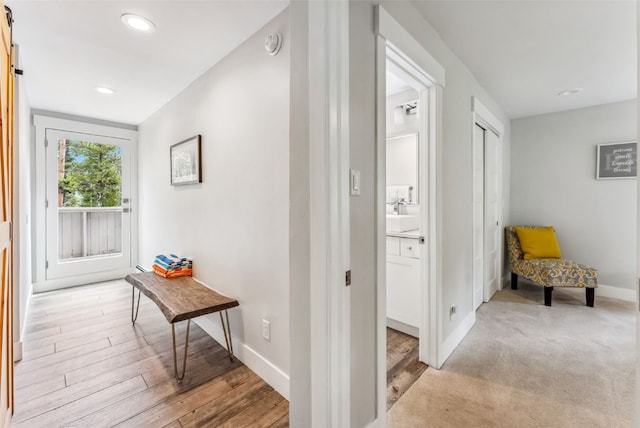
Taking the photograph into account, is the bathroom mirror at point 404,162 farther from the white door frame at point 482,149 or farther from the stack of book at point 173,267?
the stack of book at point 173,267

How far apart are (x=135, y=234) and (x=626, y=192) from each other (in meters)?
6.52

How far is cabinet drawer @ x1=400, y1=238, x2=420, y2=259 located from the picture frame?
6.16 ft

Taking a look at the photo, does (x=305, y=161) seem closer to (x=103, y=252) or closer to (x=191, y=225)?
(x=191, y=225)

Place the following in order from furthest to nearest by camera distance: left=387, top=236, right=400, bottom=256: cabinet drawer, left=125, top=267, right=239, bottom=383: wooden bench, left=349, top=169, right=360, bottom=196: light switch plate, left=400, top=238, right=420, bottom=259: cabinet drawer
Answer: left=387, top=236, right=400, bottom=256: cabinet drawer, left=400, top=238, right=420, bottom=259: cabinet drawer, left=125, top=267, right=239, bottom=383: wooden bench, left=349, top=169, right=360, bottom=196: light switch plate

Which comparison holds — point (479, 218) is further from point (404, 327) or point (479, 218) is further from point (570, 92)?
point (570, 92)

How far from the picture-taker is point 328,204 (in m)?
1.07

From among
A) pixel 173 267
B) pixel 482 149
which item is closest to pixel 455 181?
pixel 482 149

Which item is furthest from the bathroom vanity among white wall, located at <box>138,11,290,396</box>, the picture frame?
the picture frame

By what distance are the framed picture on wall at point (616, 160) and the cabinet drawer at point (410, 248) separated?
9.85 feet

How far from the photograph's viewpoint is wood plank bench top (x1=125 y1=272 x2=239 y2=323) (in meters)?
1.88

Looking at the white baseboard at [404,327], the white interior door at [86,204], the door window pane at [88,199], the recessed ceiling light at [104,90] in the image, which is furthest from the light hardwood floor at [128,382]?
the recessed ceiling light at [104,90]

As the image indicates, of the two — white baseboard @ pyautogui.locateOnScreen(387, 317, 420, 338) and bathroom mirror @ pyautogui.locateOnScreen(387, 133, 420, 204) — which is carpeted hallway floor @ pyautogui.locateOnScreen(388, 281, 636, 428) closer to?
white baseboard @ pyautogui.locateOnScreen(387, 317, 420, 338)

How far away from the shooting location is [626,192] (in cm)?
339

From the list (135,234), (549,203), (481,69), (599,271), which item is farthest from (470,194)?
(135,234)
